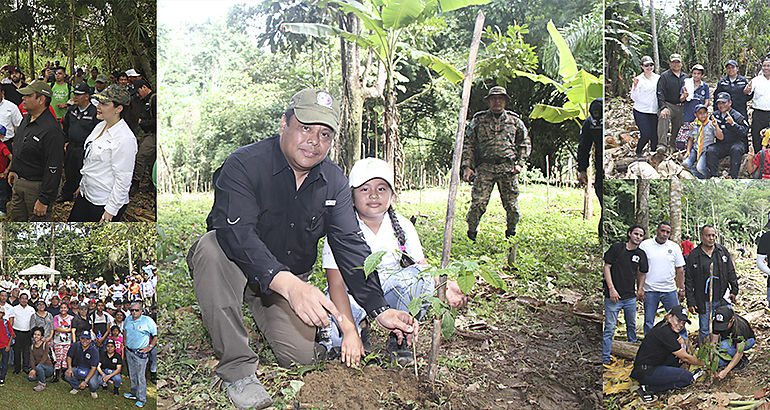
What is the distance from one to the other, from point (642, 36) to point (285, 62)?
6.97ft

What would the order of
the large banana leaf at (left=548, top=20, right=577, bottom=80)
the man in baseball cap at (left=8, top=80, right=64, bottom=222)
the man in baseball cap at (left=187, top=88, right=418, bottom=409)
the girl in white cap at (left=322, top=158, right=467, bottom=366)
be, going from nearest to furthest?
the man in baseball cap at (left=187, top=88, right=418, bottom=409)
the girl in white cap at (left=322, top=158, right=467, bottom=366)
the large banana leaf at (left=548, top=20, right=577, bottom=80)
the man in baseball cap at (left=8, top=80, right=64, bottom=222)

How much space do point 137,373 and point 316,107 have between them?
2.08 metres

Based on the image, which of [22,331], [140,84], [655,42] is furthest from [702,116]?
[22,331]

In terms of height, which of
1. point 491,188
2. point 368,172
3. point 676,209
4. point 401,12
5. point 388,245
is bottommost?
point 388,245

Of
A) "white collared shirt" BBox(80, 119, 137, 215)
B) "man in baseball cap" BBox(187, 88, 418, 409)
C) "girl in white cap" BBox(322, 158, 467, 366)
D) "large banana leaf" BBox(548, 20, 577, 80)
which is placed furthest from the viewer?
"white collared shirt" BBox(80, 119, 137, 215)

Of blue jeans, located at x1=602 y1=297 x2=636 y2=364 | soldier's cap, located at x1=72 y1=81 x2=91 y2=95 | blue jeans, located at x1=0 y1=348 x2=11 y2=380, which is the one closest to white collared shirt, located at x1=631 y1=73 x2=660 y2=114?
blue jeans, located at x1=602 y1=297 x2=636 y2=364

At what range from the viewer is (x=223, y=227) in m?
3.23

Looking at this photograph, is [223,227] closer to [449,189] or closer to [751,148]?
[449,189]

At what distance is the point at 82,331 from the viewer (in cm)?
397

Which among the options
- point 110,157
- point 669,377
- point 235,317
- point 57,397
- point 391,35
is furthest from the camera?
point 57,397

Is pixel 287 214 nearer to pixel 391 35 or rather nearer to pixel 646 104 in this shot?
pixel 391 35

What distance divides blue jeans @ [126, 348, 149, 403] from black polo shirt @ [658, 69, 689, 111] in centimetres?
358

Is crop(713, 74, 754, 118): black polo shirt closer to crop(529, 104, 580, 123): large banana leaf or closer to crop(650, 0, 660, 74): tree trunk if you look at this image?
crop(650, 0, 660, 74): tree trunk

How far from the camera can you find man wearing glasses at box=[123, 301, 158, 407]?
388 centimetres
